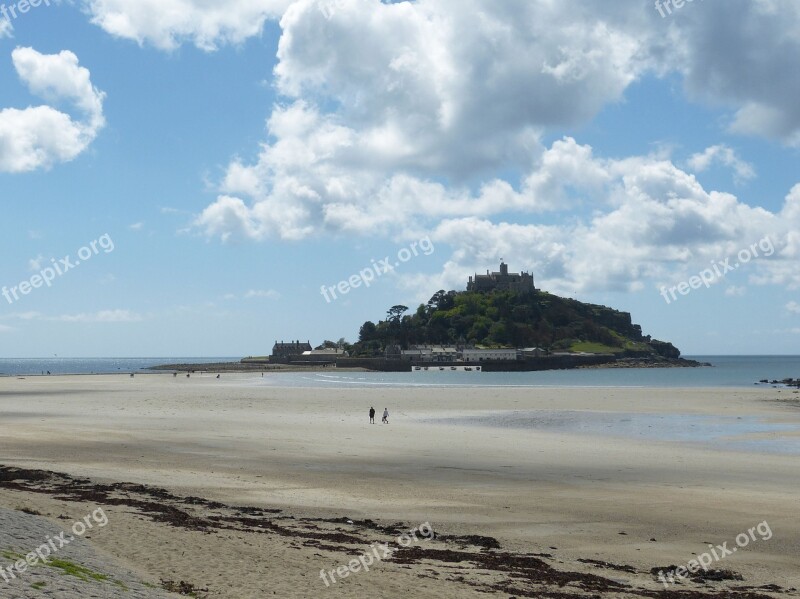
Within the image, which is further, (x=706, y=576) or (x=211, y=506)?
(x=211, y=506)

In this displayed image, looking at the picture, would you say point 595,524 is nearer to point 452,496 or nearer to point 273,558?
point 452,496

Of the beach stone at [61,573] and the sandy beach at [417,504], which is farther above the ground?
the beach stone at [61,573]

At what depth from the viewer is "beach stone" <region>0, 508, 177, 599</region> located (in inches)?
364

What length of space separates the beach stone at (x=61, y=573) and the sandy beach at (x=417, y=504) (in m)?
0.33

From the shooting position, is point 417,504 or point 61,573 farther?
point 417,504

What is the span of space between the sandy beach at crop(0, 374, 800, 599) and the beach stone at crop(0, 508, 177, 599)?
13.0 inches

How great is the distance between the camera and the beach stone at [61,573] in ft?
30.3

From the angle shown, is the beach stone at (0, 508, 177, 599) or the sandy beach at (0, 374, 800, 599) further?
the sandy beach at (0, 374, 800, 599)

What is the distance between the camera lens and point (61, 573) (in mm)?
10188

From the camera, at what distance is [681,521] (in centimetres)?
1734

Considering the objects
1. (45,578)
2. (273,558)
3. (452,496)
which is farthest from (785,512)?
(45,578)

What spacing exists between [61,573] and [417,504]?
10347mm

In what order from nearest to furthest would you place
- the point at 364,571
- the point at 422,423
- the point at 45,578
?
the point at 45,578 → the point at 364,571 → the point at 422,423

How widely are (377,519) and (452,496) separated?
359 centimetres
